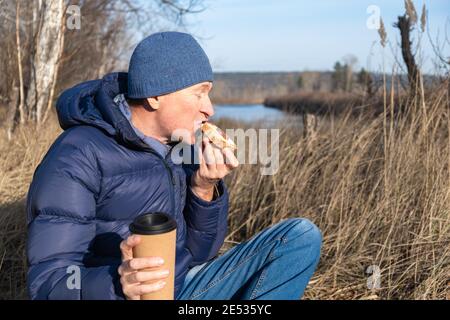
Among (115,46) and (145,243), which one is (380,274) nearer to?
(145,243)

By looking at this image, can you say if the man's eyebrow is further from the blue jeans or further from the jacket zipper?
the blue jeans

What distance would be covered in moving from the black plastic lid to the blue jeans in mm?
617

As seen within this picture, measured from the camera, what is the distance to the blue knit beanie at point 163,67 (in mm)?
1744

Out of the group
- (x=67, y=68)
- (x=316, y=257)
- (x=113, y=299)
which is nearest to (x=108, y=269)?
(x=113, y=299)

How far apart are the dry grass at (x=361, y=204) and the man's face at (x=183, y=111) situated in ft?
4.52

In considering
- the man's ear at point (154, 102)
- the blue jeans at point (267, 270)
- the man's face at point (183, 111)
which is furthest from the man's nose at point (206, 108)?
the blue jeans at point (267, 270)

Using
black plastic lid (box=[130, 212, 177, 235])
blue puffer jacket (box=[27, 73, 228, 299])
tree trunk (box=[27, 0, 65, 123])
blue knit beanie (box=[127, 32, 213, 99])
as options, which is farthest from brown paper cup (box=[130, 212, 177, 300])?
tree trunk (box=[27, 0, 65, 123])

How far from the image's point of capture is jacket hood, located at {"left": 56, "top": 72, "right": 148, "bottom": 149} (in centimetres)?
169

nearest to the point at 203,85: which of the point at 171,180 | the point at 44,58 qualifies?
the point at 171,180

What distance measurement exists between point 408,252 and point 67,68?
7812 mm

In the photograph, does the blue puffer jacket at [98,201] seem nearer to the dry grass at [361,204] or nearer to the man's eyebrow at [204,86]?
the man's eyebrow at [204,86]

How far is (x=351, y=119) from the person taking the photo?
406cm

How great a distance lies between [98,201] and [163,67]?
51 centimetres

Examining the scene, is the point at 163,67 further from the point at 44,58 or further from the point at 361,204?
the point at 44,58
